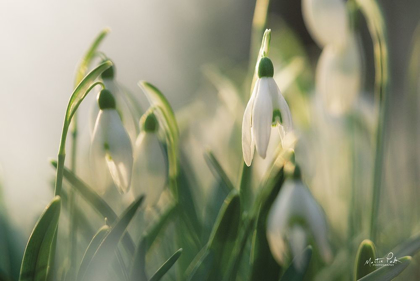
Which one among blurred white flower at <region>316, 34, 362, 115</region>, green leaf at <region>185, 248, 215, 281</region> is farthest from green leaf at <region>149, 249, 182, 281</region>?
blurred white flower at <region>316, 34, 362, 115</region>

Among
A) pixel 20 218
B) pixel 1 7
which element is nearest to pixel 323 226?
pixel 20 218

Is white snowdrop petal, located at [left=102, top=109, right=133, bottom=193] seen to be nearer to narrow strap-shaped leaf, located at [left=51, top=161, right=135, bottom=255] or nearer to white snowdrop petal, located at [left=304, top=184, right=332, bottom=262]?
narrow strap-shaped leaf, located at [left=51, top=161, right=135, bottom=255]

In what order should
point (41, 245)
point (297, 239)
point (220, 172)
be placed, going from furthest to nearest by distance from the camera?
point (220, 172) < point (297, 239) < point (41, 245)

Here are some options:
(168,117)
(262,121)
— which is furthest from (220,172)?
(262,121)

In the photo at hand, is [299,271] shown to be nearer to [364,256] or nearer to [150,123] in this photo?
[364,256]

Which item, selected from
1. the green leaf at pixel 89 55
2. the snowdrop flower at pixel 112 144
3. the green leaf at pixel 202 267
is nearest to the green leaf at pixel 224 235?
the green leaf at pixel 202 267

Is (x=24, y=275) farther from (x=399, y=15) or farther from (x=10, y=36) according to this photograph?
(x=399, y=15)
